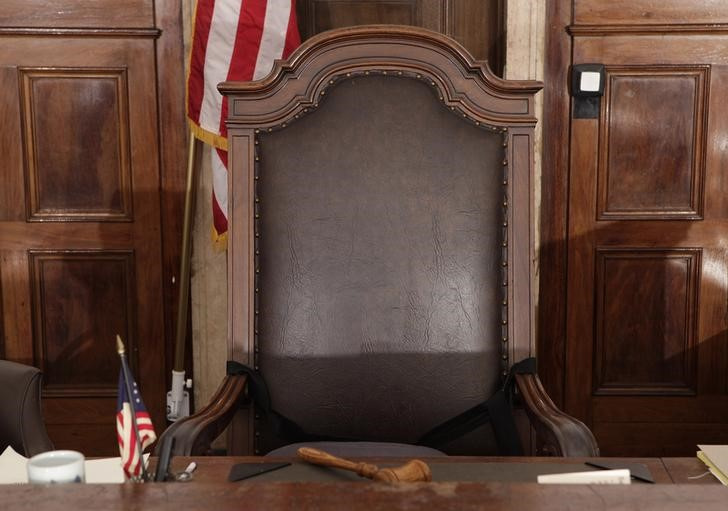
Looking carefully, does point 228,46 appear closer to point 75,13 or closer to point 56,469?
point 75,13

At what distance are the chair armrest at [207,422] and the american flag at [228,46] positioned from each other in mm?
1291

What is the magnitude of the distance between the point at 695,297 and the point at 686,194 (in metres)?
0.36

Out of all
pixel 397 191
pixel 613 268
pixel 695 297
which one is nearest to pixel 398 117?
pixel 397 191

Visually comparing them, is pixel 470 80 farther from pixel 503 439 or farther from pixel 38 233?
pixel 38 233

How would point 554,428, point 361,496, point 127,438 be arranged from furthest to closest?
point 554,428 → point 127,438 → point 361,496

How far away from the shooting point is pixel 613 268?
2.90 meters

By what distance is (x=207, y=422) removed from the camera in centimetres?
139

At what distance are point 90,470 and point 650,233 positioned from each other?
2.22 meters

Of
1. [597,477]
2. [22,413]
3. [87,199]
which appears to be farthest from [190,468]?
[87,199]

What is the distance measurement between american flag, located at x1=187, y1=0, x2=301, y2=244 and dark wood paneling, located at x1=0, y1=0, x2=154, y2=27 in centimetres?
24

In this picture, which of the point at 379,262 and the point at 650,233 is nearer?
the point at 379,262

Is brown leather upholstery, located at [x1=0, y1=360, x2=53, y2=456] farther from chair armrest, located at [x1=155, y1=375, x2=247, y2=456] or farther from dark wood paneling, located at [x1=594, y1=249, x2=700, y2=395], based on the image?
dark wood paneling, located at [x1=594, y1=249, x2=700, y2=395]

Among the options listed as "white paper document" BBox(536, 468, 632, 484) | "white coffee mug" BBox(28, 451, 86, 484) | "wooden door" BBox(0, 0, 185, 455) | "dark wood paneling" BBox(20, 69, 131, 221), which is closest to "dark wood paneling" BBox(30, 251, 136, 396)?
"wooden door" BBox(0, 0, 185, 455)

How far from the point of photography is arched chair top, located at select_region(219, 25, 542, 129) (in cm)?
170
